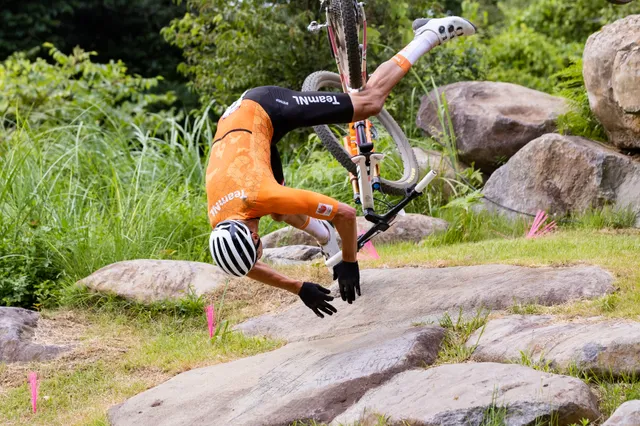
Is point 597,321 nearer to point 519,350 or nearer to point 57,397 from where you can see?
point 519,350

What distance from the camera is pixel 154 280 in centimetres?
712

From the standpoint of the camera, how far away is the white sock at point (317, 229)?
597 centimetres

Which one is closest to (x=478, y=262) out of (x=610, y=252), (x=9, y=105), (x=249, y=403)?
(x=610, y=252)

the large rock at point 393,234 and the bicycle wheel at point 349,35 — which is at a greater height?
the bicycle wheel at point 349,35

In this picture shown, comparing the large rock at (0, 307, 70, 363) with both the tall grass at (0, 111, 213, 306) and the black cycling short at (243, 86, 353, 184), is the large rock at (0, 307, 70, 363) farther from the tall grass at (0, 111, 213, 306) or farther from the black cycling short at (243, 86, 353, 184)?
the black cycling short at (243, 86, 353, 184)

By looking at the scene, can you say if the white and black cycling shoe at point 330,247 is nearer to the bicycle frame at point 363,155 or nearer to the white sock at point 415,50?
the bicycle frame at point 363,155

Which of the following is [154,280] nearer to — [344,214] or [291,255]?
[291,255]

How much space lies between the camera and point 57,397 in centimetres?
575

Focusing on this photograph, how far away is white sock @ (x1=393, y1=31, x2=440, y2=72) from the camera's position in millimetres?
5742

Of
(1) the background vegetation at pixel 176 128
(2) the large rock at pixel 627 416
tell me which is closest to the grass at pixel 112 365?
(1) the background vegetation at pixel 176 128

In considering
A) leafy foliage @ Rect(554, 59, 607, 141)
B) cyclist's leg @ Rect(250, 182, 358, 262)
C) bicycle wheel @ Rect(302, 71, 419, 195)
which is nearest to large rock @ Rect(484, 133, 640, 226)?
leafy foliage @ Rect(554, 59, 607, 141)

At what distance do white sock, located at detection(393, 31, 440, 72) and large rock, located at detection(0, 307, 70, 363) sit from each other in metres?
3.18

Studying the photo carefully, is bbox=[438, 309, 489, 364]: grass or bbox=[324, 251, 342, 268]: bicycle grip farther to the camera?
bbox=[324, 251, 342, 268]: bicycle grip

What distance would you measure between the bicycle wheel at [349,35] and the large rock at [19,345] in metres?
2.91
